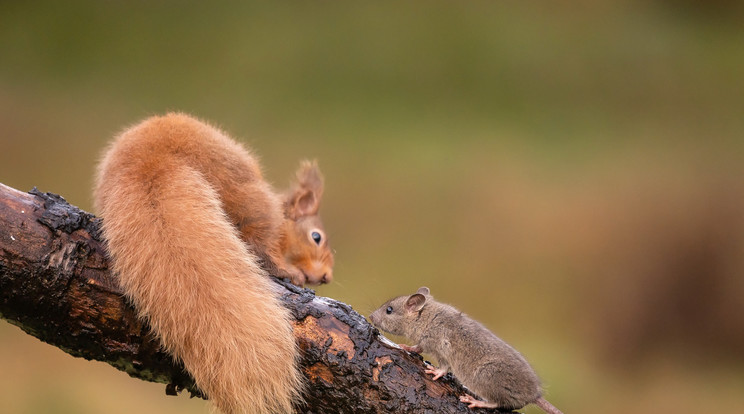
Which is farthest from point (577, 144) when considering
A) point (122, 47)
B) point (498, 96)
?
point (122, 47)

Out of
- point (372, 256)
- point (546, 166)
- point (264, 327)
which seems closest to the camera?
point (264, 327)

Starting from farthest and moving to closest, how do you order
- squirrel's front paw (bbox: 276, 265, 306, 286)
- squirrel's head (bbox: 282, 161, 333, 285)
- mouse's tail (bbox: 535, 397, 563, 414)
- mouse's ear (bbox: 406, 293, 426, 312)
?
squirrel's head (bbox: 282, 161, 333, 285) < squirrel's front paw (bbox: 276, 265, 306, 286) < mouse's ear (bbox: 406, 293, 426, 312) < mouse's tail (bbox: 535, 397, 563, 414)

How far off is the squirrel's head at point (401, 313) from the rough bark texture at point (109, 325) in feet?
0.80

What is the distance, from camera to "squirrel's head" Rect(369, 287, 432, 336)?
270 centimetres

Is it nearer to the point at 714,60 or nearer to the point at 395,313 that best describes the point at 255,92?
the point at 395,313

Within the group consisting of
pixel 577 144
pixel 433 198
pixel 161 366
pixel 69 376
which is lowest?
pixel 69 376

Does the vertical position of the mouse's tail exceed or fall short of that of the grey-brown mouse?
it falls short

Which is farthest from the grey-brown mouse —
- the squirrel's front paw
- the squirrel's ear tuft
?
the squirrel's ear tuft

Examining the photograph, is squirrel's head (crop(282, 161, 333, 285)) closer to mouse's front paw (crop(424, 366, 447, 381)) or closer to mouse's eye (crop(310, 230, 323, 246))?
mouse's eye (crop(310, 230, 323, 246))

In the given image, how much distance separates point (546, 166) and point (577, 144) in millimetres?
375

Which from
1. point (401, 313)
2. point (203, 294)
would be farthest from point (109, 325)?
point (401, 313)

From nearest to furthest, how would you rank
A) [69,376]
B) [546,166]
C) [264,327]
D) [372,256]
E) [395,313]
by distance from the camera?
[264,327] < [395,313] < [69,376] < [372,256] < [546,166]

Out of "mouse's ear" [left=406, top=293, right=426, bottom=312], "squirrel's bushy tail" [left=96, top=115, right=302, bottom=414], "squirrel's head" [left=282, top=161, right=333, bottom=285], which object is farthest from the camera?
"squirrel's head" [left=282, top=161, right=333, bottom=285]

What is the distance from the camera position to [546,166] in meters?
5.38
